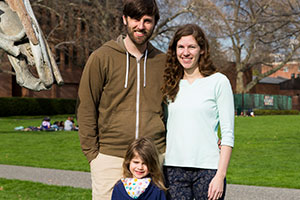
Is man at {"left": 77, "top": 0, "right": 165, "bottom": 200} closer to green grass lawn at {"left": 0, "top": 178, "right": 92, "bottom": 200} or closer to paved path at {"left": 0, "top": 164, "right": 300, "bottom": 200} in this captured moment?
green grass lawn at {"left": 0, "top": 178, "right": 92, "bottom": 200}

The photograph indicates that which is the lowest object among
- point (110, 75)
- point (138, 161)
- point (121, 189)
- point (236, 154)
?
point (236, 154)

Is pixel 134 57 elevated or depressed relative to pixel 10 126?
elevated

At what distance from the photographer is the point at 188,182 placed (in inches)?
117

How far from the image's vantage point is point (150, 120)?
10.2 ft

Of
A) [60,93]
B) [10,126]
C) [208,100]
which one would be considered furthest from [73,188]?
[60,93]

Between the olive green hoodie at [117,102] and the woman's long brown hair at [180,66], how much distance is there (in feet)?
0.47

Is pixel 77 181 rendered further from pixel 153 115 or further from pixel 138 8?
pixel 138 8

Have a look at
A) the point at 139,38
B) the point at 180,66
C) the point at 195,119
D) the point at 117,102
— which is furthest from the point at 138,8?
the point at 195,119

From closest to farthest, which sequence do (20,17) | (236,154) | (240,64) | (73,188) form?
1. (20,17)
2. (73,188)
3. (236,154)
4. (240,64)

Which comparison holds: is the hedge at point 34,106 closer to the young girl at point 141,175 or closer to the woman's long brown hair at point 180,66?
the young girl at point 141,175

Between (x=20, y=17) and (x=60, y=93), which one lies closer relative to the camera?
(x=20, y=17)

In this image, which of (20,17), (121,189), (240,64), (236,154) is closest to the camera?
(20,17)

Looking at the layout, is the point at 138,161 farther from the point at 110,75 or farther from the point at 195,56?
the point at 195,56

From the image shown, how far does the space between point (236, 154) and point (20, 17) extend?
11.3 m
